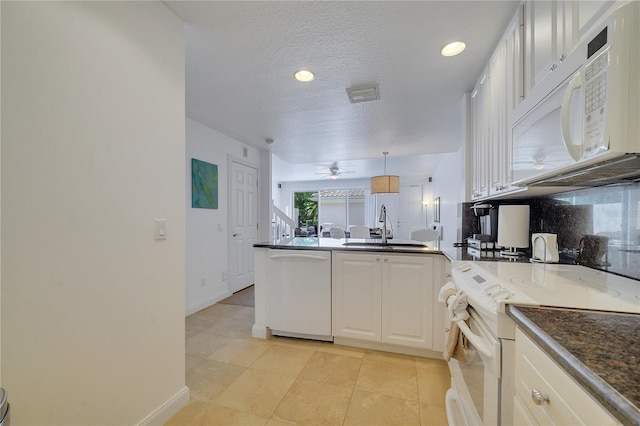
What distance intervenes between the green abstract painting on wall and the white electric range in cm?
300

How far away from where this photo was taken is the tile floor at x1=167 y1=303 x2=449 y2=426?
5.07 feet

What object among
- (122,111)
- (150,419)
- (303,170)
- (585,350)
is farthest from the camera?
(303,170)

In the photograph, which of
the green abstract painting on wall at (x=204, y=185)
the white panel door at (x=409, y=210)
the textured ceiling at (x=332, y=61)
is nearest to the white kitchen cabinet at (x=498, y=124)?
the textured ceiling at (x=332, y=61)

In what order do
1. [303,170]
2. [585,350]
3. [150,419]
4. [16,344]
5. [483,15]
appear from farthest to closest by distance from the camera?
[303,170], [483,15], [150,419], [16,344], [585,350]

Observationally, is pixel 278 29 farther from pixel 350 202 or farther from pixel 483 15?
pixel 350 202

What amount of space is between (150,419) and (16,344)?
0.82 m

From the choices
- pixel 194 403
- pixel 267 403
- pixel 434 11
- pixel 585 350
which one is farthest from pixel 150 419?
pixel 434 11

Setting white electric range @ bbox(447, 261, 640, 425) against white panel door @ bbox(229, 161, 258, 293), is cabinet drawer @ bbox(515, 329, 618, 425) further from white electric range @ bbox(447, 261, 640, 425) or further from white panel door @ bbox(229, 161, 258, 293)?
white panel door @ bbox(229, 161, 258, 293)

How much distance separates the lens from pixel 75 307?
106 centimetres

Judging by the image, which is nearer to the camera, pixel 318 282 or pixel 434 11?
pixel 434 11

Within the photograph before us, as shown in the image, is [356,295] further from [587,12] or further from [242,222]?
[242,222]

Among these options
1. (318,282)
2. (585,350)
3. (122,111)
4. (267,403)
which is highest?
(122,111)

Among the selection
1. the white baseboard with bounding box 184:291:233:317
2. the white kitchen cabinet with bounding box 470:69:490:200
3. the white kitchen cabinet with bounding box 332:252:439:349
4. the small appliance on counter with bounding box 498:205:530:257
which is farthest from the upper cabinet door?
the white baseboard with bounding box 184:291:233:317

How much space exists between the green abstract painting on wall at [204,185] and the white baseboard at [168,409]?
84.5 inches
